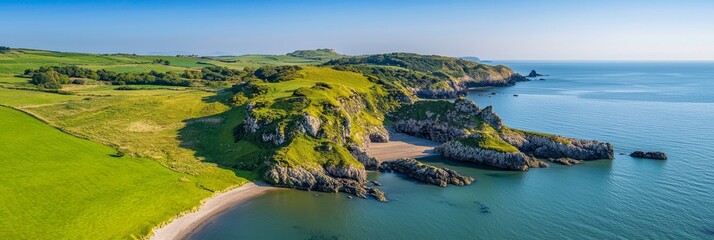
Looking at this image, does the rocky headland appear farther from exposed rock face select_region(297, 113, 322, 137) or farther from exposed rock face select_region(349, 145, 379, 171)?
exposed rock face select_region(297, 113, 322, 137)

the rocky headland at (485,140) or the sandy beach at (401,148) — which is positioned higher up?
the rocky headland at (485,140)

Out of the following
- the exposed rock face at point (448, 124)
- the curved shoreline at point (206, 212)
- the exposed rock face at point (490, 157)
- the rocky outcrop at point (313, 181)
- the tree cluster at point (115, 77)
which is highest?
the tree cluster at point (115, 77)

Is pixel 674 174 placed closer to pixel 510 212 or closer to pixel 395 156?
pixel 510 212

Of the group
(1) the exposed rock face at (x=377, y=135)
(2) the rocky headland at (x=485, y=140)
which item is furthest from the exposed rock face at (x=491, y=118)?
(1) the exposed rock face at (x=377, y=135)

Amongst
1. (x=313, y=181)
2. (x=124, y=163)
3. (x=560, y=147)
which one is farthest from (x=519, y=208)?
(x=124, y=163)

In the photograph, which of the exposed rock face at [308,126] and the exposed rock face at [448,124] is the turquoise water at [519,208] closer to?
the exposed rock face at [308,126]

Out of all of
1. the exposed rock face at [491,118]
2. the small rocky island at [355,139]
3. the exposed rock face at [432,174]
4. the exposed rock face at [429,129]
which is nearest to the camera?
the small rocky island at [355,139]

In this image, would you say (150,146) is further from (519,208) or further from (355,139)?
(519,208)
